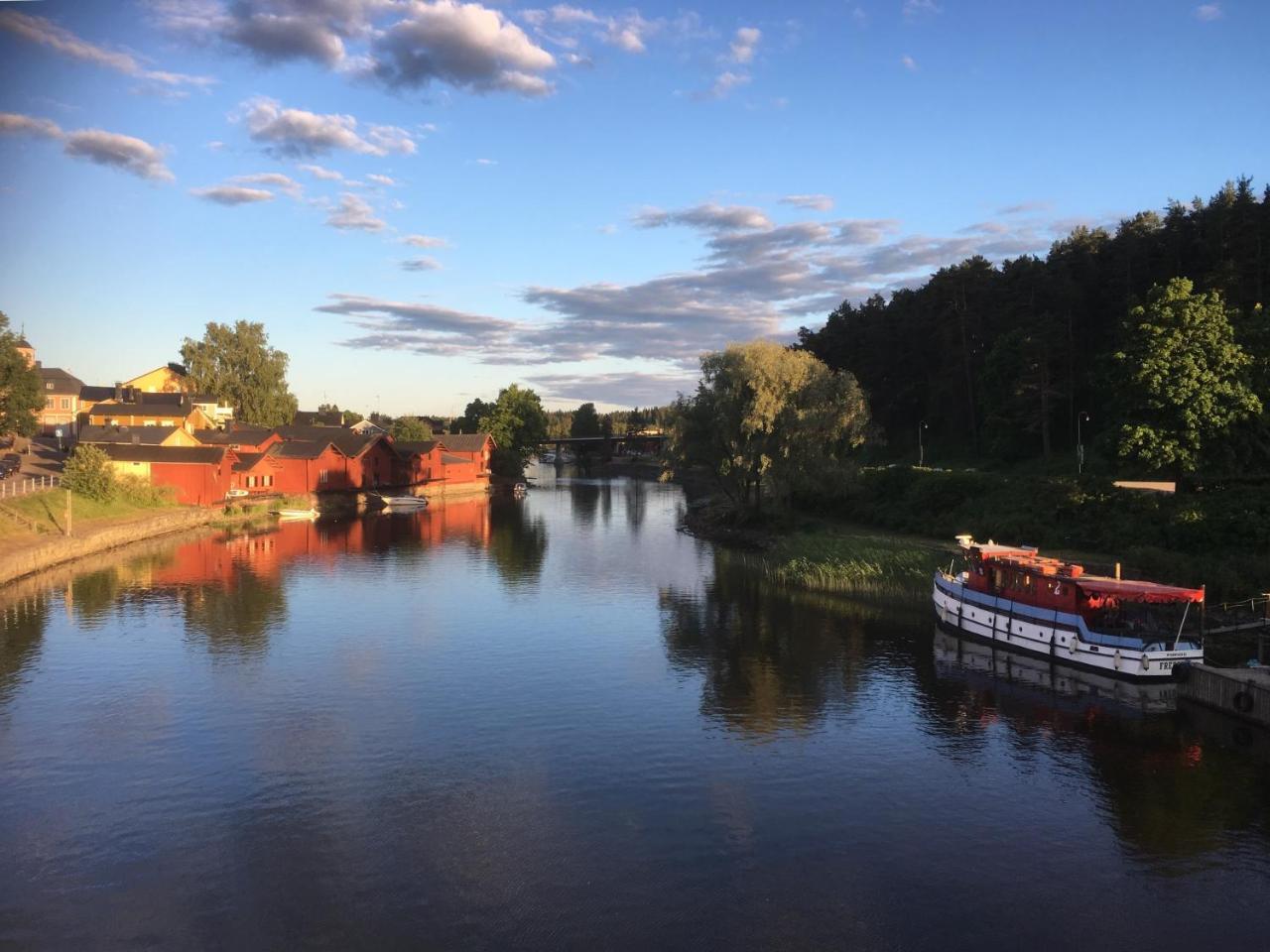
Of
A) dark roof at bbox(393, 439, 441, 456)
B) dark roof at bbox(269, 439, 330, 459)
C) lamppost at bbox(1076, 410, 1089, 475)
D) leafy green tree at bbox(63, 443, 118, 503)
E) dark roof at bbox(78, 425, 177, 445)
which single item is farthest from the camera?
dark roof at bbox(393, 439, 441, 456)

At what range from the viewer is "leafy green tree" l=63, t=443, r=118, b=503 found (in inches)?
2625

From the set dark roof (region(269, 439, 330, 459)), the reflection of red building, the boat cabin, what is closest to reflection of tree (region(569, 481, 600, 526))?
the reflection of red building

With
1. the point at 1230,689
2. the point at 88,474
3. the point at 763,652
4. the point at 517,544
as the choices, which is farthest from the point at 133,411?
the point at 1230,689

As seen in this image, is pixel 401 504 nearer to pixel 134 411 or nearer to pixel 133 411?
pixel 134 411

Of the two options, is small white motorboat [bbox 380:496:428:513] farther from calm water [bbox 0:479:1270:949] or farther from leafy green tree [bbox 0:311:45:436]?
calm water [bbox 0:479:1270:949]

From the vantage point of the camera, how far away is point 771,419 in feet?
207

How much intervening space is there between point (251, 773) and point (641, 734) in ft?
36.2

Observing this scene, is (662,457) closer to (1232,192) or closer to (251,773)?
(251,773)

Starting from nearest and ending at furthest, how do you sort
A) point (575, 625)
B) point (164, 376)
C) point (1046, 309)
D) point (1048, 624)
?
point (1048, 624) → point (575, 625) → point (1046, 309) → point (164, 376)

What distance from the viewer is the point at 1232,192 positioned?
7638 centimetres

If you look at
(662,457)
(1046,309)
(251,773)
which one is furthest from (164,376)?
(251,773)

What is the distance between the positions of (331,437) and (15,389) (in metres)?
34.7

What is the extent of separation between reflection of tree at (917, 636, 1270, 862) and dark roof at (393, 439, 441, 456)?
91.4 metres

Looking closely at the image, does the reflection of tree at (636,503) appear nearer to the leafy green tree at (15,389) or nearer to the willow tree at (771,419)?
the willow tree at (771,419)
